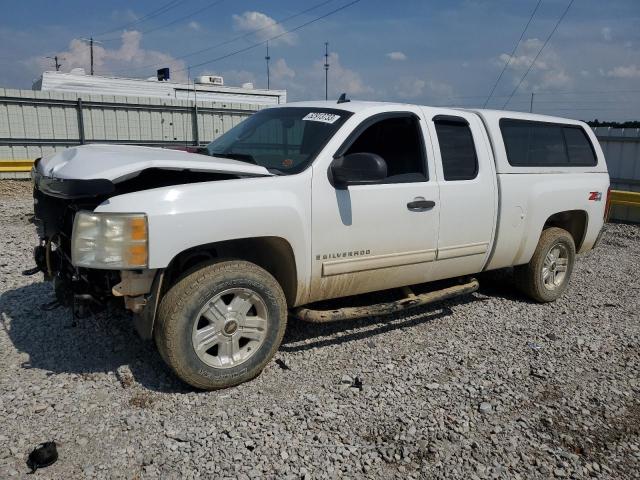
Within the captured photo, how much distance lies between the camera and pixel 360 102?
4.52 m

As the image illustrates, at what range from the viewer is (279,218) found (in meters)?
3.56

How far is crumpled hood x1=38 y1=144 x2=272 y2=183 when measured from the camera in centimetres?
323

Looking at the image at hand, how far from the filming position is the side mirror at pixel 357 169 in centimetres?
363

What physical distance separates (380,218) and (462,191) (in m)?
0.94

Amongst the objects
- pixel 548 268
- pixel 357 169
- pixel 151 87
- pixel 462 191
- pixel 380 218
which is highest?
pixel 151 87

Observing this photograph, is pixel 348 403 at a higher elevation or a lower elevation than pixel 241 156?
lower

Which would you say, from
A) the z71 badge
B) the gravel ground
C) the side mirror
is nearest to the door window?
the side mirror

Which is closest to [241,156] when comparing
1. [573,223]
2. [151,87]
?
[573,223]

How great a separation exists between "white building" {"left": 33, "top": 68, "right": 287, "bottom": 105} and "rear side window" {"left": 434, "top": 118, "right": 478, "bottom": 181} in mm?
19787

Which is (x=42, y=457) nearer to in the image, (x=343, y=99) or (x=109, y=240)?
(x=109, y=240)

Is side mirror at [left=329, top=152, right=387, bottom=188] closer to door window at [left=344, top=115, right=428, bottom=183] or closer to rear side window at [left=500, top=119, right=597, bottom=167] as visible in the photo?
door window at [left=344, top=115, right=428, bottom=183]

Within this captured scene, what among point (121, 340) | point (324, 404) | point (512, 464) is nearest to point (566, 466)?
point (512, 464)

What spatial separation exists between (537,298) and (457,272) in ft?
4.65

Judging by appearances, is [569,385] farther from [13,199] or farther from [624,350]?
[13,199]
